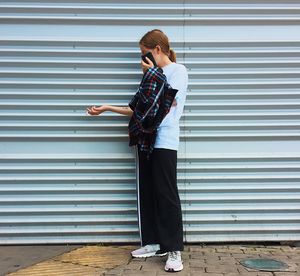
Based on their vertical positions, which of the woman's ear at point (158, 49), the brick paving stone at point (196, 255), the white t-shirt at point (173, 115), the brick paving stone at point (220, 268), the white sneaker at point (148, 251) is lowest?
the brick paving stone at point (220, 268)

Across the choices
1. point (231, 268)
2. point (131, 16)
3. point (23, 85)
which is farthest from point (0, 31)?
point (231, 268)

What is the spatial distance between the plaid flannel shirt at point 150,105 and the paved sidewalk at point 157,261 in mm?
999

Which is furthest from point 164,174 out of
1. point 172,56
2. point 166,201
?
point 172,56

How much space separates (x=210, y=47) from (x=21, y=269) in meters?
2.67

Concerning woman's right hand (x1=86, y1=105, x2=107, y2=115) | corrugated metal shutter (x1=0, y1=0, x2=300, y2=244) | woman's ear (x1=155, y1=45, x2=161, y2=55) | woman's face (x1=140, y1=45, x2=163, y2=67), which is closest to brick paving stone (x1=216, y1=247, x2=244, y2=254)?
corrugated metal shutter (x1=0, y1=0, x2=300, y2=244)

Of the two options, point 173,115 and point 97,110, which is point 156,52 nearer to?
point 173,115

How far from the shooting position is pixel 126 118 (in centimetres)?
466

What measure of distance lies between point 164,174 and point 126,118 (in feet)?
2.78

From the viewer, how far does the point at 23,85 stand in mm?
4625

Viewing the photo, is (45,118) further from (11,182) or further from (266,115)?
(266,115)

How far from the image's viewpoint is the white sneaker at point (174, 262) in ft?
13.0

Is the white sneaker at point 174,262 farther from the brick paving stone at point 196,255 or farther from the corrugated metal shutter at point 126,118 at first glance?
the corrugated metal shutter at point 126,118

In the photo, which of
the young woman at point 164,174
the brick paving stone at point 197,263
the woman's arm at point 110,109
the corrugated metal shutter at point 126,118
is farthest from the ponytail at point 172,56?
the brick paving stone at point 197,263

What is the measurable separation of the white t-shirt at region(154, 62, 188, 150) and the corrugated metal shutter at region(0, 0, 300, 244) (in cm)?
50
